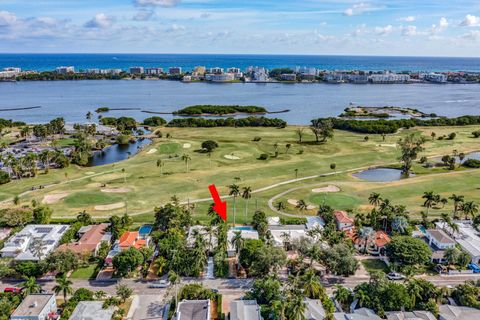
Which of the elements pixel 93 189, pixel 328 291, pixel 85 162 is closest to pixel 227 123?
pixel 85 162

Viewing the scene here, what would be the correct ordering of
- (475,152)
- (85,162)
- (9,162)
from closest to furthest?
(9,162) < (85,162) < (475,152)

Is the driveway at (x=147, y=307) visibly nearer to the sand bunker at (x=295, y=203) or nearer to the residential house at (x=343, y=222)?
the residential house at (x=343, y=222)

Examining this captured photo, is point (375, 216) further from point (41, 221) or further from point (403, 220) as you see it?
point (41, 221)

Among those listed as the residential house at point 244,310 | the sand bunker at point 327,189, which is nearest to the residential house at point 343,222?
the sand bunker at point 327,189

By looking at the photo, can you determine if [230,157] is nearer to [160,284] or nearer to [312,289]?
[160,284]

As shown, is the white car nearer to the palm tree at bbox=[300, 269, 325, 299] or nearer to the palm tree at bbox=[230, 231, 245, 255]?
the palm tree at bbox=[230, 231, 245, 255]
